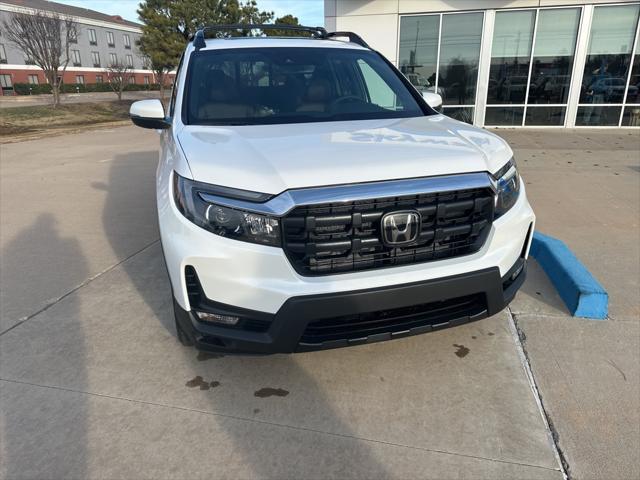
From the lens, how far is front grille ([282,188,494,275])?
2.10 meters

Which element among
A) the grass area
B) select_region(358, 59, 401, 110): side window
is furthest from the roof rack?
the grass area

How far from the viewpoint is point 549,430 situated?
224 cm

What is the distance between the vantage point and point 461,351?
2885 millimetres

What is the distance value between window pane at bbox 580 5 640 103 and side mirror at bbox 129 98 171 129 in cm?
1342

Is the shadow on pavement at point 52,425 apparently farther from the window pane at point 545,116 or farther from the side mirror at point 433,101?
the window pane at point 545,116

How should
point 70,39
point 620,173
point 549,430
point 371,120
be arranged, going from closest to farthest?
point 549,430, point 371,120, point 620,173, point 70,39

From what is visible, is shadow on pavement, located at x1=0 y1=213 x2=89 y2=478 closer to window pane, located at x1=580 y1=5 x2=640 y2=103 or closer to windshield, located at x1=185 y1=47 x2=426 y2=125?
windshield, located at x1=185 y1=47 x2=426 y2=125

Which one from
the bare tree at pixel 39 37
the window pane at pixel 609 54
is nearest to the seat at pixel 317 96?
the window pane at pixel 609 54

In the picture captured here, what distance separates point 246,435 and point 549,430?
1.45 meters

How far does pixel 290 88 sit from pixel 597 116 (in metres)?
13.4

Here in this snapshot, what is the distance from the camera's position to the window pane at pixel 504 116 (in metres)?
13.8

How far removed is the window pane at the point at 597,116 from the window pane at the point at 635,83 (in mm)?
418

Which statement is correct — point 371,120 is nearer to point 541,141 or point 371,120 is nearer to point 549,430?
point 549,430

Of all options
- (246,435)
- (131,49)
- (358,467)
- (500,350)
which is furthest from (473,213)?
(131,49)
